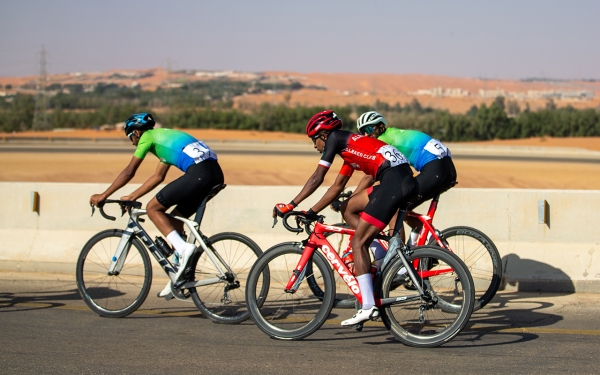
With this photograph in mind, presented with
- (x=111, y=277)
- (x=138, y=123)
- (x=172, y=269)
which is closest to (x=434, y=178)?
(x=172, y=269)

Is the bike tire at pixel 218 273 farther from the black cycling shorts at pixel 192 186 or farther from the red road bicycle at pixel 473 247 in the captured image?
the red road bicycle at pixel 473 247

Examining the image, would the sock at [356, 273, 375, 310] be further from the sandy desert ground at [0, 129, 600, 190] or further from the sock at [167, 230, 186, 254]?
the sandy desert ground at [0, 129, 600, 190]

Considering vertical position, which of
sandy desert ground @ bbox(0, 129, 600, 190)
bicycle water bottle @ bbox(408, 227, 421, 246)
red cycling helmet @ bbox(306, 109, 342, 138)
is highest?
red cycling helmet @ bbox(306, 109, 342, 138)

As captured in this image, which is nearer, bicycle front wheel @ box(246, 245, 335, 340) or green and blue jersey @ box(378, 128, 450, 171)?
bicycle front wheel @ box(246, 245, 335, 340)

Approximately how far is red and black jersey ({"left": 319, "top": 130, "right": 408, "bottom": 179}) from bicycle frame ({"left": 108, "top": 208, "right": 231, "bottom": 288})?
1.55m

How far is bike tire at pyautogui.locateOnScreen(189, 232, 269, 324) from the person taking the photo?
7.19 metres

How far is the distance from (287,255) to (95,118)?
8151 centimetres

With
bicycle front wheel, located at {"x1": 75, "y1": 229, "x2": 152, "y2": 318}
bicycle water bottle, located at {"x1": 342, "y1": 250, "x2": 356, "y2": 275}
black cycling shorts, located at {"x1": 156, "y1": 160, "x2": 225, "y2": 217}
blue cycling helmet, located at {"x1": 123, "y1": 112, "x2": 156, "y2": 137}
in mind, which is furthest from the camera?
bicycle front wheel, located at {"x1": 75, "y1": 229, "x2": 152, "y2": 318}

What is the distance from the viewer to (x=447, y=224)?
9.14 meters

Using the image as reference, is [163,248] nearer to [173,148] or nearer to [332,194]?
[173,148]

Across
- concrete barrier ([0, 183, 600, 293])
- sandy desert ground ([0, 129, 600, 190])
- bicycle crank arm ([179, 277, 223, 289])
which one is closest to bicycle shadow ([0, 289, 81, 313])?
concrete barrier ([0, 183, 600, 293])

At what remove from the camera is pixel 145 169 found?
110 feet

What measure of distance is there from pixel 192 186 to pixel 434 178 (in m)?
2.33

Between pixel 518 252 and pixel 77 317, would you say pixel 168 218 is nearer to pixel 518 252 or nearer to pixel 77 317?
pixel 77 317
